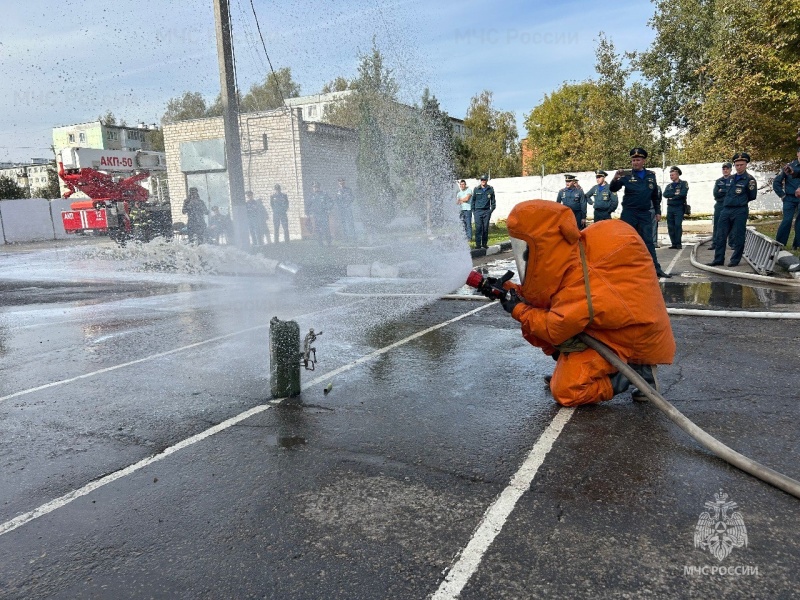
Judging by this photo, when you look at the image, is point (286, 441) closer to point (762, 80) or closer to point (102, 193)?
point (762, 80)

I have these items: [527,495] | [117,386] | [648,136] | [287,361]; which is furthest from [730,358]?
[648,136]

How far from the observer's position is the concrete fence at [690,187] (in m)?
27.9

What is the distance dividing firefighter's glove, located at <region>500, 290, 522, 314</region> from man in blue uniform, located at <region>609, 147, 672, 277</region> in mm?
6350

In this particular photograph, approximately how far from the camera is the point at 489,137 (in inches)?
1820

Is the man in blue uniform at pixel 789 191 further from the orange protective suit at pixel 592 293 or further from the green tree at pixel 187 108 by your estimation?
the green tree at pixel 187 108

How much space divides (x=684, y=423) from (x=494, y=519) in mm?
1522

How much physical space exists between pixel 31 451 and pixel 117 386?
4.47ft

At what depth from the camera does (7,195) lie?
43219 millimetres

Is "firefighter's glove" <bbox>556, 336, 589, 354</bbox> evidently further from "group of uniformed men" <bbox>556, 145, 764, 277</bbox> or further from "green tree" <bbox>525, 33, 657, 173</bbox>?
"green tree" <bbox>525, 33, 657, 173</bbox>

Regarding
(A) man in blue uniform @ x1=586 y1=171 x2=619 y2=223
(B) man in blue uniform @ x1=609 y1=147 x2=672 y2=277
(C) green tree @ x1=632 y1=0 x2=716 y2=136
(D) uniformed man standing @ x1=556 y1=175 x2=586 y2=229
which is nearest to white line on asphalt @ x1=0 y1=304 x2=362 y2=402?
(B) man in blue uniform @ x1=609 y1=147 x2=672 y2=277

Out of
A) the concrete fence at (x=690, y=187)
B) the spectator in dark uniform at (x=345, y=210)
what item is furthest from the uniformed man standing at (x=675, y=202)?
the concrete fence at (x=690, y=187)

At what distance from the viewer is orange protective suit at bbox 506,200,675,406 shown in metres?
3.88

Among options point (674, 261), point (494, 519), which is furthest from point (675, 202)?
point (494, 519)

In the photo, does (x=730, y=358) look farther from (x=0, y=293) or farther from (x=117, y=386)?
(x=0, y=293)
